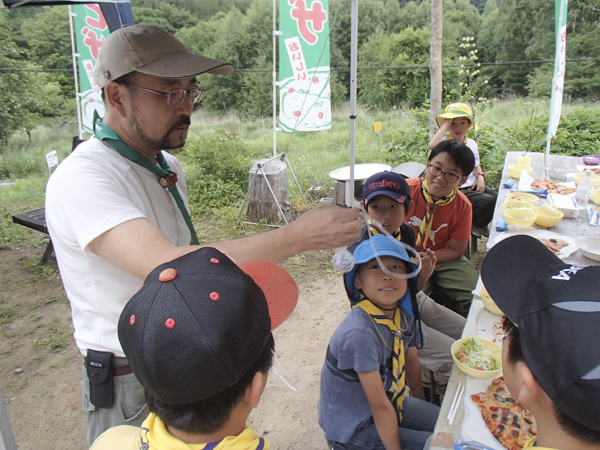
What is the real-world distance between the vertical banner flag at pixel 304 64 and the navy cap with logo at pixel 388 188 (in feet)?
12.2

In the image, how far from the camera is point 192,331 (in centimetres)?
82

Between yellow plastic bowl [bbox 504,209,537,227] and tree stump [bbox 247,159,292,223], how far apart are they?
345 centimetres

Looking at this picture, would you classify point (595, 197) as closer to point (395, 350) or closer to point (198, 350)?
point (395, 350)

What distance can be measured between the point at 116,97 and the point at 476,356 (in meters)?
1.83

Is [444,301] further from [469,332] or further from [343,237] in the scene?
[343,237]

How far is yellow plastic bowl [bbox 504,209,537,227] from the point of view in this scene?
3.04 meters

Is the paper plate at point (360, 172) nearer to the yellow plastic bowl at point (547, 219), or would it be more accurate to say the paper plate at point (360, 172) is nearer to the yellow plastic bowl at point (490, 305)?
the yellow plastic bowl at point (547, 219)

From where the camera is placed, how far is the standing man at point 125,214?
117 centimetres

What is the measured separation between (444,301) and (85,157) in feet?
8.88

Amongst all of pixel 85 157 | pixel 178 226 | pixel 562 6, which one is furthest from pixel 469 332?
pixel 562 6

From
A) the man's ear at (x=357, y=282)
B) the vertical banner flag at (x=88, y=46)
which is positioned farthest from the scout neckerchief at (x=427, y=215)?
the vertical banner flag at (x=88, y=46)

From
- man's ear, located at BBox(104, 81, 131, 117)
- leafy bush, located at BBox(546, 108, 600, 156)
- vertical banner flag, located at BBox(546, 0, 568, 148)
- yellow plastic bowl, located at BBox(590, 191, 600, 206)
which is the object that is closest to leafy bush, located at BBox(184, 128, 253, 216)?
vertical banner flag, located at BBox(546, 0, 568, 148)

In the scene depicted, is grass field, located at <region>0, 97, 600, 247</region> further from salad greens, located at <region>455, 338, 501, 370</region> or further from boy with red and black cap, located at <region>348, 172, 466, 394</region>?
salad greens, located at <region>455, 338, 501, 370</region>

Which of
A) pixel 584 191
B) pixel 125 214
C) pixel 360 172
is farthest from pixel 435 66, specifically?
pixel 125 214
